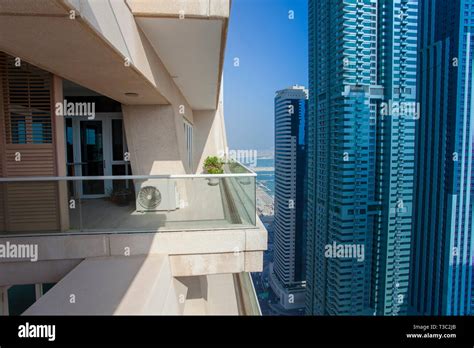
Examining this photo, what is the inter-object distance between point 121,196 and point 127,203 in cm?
18

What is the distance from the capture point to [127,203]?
3.95 metres

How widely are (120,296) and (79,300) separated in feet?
1.41

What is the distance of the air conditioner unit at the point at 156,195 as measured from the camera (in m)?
3.60

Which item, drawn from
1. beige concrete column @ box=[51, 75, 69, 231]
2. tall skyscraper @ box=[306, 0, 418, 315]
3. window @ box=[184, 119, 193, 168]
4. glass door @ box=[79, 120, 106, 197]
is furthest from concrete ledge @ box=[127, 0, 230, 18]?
tall skyscraper @ box=[306, 0, 418, 315]

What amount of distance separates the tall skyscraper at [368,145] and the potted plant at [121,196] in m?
21.7

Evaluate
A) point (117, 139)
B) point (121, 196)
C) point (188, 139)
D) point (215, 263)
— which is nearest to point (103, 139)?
point (117, 139)

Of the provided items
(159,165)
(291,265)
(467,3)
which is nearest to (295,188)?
(291,265)

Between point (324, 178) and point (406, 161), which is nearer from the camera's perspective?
point (406, 161)

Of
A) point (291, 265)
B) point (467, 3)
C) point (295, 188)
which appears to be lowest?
point (291, 265)

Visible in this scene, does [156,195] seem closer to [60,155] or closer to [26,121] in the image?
[60,155]

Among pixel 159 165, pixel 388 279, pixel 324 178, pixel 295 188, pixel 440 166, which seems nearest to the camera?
pixel 159 165

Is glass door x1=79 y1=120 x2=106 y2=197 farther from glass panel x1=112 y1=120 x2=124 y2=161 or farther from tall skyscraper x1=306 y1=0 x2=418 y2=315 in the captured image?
tall skyscraper x1=306 y1=0 x2=418 y2=315

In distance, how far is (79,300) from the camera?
2.45 meters
